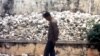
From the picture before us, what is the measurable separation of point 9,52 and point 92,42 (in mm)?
2435

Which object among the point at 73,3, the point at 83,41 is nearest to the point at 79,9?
the point at 73,3

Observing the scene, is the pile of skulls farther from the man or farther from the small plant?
the man

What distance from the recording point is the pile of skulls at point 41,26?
1135 cm

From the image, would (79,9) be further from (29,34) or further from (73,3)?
(29,34)

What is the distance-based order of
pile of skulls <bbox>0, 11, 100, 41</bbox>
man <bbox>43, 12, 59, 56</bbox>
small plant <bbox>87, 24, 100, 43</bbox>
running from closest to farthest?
man <bbox>43, 12, 59, 56</bbox>, small plant <bbox>87, 24, 100, 43</bbox>, pile of skulls <bbox>0, 11, 100, 41</bbox>

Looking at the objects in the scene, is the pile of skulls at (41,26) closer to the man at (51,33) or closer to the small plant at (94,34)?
the small plant at (94,34)

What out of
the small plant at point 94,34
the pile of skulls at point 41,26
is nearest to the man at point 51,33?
the small plant at point 94,34

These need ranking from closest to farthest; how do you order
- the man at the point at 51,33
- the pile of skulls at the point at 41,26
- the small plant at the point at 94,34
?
the man at the point at 51,33
the small plant at the point at 94,34
the pile of skulls at the point at 41,26

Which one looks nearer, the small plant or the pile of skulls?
the small plant

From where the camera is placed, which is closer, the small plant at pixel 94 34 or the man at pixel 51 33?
the man at pixel 51 33

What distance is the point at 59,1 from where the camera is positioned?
524 inches

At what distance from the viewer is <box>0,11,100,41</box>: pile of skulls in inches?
447

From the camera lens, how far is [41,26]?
1197 cm

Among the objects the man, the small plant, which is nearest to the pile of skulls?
the small plant
